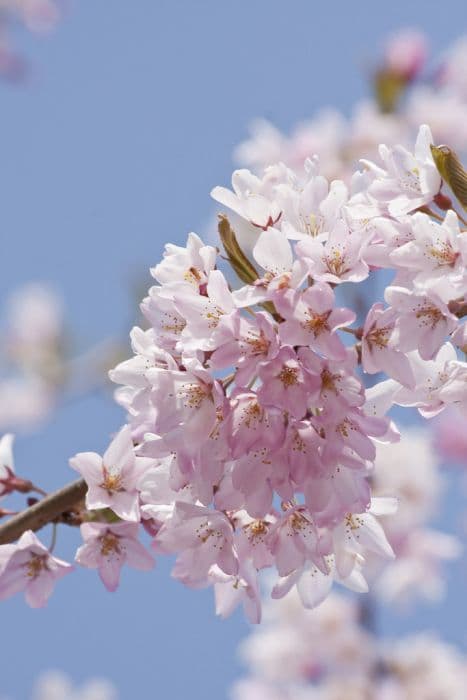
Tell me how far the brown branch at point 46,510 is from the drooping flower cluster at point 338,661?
333cm

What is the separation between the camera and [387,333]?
1.16m

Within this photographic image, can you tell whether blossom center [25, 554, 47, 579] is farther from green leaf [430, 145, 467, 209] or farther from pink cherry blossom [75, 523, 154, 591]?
green leaf [430, 145, 467, 209]

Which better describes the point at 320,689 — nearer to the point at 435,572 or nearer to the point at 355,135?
the point at 435,572

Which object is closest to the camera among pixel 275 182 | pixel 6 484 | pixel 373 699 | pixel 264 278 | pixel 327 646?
pixel 264 278

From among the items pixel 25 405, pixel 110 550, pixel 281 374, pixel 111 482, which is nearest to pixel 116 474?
pixel 111 482

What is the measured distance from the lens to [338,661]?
192 inches

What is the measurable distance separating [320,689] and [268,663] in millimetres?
327

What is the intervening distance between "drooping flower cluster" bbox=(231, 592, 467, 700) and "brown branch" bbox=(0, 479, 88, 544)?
333cm

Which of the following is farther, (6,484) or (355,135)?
(355,135)

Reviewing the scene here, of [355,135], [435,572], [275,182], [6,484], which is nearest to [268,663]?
[435,572]

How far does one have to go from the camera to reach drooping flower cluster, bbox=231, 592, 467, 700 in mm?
4617

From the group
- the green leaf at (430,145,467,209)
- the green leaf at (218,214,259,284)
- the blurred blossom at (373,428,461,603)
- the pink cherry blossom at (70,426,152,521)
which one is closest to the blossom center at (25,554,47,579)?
the pink cherry blossom at (70,426,152,521)

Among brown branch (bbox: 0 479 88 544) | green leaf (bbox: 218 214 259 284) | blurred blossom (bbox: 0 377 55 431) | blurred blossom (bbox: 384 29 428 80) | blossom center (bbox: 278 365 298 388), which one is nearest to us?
blossom center (bbox: 278 365 298 388)

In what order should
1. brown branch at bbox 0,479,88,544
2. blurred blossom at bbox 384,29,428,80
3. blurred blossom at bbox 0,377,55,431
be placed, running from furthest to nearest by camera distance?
blurred blossom at bbox 0,377,55,431
blurred blossom at bbox 384,29,428,80
brown branch at bbox 0,479,88,544
